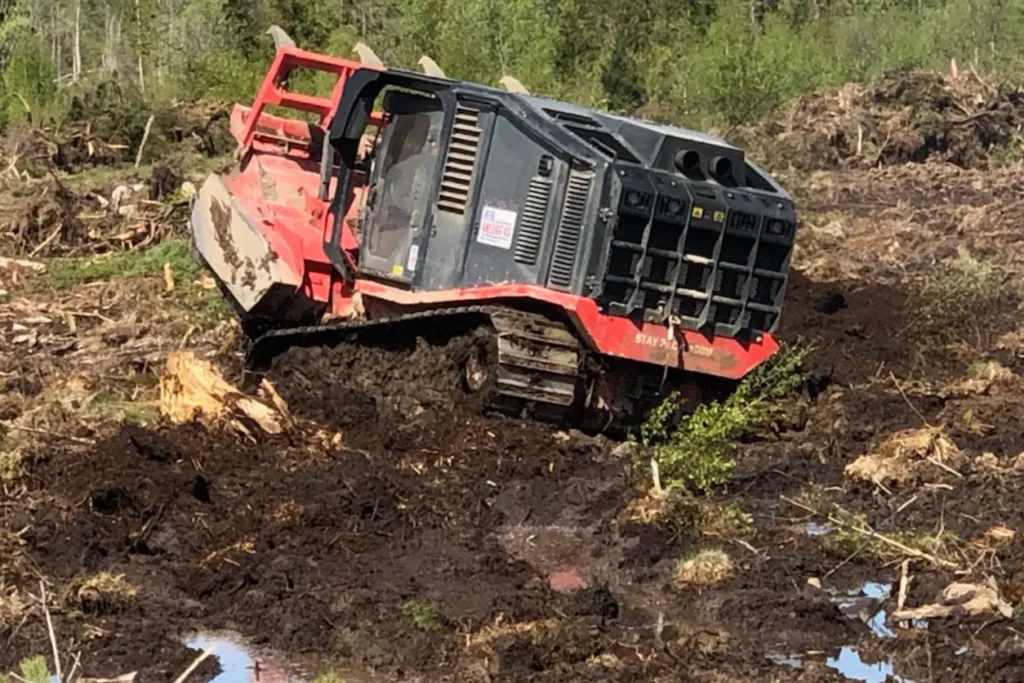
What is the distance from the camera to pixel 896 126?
26.4 m

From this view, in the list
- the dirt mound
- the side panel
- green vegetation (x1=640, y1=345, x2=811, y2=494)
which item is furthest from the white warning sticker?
the dirt mound

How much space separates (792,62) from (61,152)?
13189 millimetres

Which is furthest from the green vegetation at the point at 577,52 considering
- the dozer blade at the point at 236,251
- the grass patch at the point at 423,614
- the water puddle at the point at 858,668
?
the water puddle at the point at 858,668

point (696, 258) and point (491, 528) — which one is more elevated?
point (696, 258)

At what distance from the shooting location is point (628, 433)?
11273 millimetres

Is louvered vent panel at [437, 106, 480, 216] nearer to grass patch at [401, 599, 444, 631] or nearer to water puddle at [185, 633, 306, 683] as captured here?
grass patch at [401, 599, 444, 631]

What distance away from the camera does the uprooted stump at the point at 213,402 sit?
10.7 m

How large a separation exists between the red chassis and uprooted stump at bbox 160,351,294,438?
113cm

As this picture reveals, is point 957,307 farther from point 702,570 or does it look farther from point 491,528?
point 702,570

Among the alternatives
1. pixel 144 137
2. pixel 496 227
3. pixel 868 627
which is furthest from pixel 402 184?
pixel 144 137

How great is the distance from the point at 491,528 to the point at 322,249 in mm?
3780

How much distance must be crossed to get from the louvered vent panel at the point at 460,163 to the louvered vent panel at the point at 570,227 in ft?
2.68

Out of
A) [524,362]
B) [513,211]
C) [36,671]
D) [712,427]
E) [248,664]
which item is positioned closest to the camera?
[36,671]

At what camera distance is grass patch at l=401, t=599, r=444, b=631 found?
7359 mm
